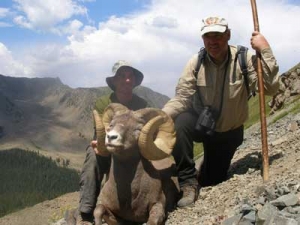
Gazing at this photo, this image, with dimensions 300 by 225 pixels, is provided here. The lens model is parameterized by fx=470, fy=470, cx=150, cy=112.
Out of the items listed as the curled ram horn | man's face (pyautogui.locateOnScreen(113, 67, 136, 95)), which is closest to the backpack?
the curled ram horn

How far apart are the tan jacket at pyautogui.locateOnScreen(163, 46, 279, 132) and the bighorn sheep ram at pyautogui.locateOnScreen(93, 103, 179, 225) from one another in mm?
1073

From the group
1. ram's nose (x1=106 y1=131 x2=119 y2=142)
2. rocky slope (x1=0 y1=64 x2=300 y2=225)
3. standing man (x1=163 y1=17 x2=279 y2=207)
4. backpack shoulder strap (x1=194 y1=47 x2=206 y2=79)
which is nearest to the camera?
rocky slope (x1=0 y1=64 x2=300 y2=225)

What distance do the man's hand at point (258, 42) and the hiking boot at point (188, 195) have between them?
339 centimetres

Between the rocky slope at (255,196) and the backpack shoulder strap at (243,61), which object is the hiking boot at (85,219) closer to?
the rocky slope at (255,196)

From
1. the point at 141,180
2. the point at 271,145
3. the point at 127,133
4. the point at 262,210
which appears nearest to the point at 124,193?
the point at 141,180

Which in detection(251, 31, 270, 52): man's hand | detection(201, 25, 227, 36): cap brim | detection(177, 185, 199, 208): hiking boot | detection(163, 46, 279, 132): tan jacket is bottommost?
detection(177, 185, 199, 208): hiking boot

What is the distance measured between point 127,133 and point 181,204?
87.5 inches

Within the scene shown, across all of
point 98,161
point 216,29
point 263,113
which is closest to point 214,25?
point 216,29

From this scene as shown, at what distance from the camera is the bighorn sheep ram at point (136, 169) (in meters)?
9.21

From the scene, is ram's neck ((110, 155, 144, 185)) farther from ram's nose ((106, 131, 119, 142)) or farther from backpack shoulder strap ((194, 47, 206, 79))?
backpack shoulder strap ((194, 47, 206, 79))

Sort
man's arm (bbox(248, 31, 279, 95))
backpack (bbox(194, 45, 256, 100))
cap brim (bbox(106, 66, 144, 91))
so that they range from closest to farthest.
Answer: man's arm (bbox(248, 31, 279, 95)) < backpack (bbox(194, 45, 256, 100)) < cap brim (bbox(106, 66, 144, 91))

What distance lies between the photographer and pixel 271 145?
44.2 ft

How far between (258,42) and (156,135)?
9.38ft

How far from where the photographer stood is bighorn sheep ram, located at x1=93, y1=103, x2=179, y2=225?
921cm
